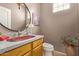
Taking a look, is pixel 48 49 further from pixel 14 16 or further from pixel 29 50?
pixel 14 16

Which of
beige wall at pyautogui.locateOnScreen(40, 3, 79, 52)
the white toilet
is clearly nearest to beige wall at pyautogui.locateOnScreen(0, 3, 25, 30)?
beige wall at pyautogui.locateOnScreen(40, 3, 79, 52)

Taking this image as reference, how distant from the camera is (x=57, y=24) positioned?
1.43 metres

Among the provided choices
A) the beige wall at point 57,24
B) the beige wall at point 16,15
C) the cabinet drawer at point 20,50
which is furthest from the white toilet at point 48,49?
the beige wall at point 16,15

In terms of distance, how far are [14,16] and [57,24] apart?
52 cm

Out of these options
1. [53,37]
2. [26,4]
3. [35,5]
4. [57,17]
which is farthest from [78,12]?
[26,4]

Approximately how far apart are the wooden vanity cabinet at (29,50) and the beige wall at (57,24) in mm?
120

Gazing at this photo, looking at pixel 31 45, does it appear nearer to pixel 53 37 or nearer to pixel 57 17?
pixel 53 37

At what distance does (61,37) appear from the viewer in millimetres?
1439

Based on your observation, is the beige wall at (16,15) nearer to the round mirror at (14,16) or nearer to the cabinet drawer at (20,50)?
the round mirror at (14,16)

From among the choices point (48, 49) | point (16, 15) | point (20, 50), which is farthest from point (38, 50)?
point (16, 15)

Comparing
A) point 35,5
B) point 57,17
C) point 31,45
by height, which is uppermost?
point 35,5

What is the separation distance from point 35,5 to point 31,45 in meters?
0.47

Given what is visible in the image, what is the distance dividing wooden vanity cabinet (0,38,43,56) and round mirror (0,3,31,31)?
0.26 m

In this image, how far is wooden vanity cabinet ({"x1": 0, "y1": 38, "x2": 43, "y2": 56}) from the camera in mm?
1029
